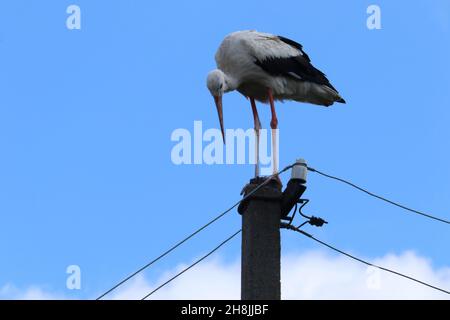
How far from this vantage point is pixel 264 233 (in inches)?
280

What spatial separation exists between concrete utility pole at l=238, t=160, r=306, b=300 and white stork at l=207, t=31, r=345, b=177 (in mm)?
3220

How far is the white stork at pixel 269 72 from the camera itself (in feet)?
35.8

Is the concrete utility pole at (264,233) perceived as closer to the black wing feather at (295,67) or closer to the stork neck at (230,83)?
the stork neck at (230,83)

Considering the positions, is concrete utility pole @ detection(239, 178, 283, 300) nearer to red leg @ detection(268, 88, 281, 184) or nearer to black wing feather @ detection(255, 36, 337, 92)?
red leg @ detection(268, 88, 281, 184)

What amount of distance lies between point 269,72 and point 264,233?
4.18 metres

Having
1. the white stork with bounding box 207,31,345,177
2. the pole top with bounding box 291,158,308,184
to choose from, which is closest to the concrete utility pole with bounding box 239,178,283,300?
the pole top with bounding box 291,158,308,184

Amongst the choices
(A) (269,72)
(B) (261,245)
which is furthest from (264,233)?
(A) (269,72)

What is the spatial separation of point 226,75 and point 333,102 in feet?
5.18

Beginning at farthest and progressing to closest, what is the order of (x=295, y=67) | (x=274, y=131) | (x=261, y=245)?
(x=295, y=67)
(x=274, y=131)
(x=261, y=245)

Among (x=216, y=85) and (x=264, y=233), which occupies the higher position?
(x=216, y=85)

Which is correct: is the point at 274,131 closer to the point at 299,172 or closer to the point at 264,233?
the point at 299,172

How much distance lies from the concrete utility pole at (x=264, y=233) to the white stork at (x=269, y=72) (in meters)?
3.22
